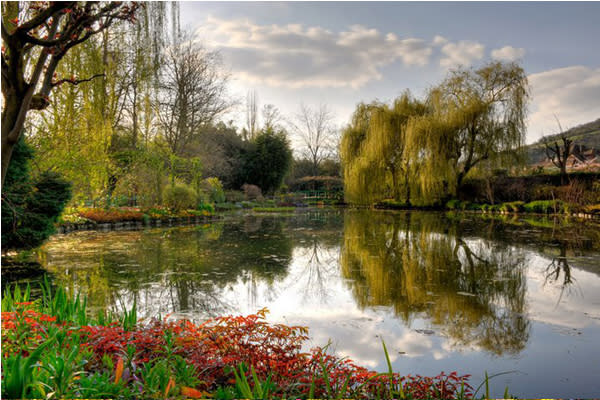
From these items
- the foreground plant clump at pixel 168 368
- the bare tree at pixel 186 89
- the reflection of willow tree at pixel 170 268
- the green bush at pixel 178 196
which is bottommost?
the reflection of willow tree at pixel 170 268

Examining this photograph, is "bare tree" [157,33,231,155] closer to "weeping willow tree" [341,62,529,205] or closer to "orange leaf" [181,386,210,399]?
"weeping willow tree" [341,62,529,205]

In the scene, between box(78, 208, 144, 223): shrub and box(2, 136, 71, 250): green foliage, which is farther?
box(78, 208, 144, 223): shrub

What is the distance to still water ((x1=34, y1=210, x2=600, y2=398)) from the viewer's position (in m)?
2.78

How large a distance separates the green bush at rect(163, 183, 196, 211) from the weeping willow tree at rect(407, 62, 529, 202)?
34.1 feet

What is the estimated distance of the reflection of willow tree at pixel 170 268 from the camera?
422 cm

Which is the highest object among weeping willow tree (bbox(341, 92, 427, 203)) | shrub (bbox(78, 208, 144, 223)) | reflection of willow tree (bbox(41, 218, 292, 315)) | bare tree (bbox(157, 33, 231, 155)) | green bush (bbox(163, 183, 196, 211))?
bare tree (bbox(157, 33, 231, 155))

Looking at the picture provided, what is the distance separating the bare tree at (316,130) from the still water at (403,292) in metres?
29.9

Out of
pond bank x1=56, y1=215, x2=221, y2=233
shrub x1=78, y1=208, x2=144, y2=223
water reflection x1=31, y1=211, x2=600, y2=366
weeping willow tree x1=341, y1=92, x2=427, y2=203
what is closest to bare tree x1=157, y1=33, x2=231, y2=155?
pond bank x1=56, y1=215, x2=221, y2=233

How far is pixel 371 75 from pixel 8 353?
4.43m

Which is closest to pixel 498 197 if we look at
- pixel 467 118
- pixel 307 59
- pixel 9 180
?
pixel 467 118

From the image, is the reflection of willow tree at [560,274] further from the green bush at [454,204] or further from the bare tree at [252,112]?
the bare tree at [252,112]

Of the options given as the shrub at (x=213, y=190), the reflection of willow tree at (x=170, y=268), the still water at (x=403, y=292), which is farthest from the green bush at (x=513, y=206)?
the shrub at (x=213, y=190)

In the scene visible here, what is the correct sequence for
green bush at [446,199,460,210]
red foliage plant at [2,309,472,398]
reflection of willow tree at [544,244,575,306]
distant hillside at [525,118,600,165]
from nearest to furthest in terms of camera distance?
1. red foliage plant at [2,309,472,398]
2. reflection of willow tree at [544,244,575,306]
3. green bush at [446,199,460,210]
4. distant hillside at [525,118,600,165]

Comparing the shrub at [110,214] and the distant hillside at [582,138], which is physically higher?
the distant hillside at [582,138]
